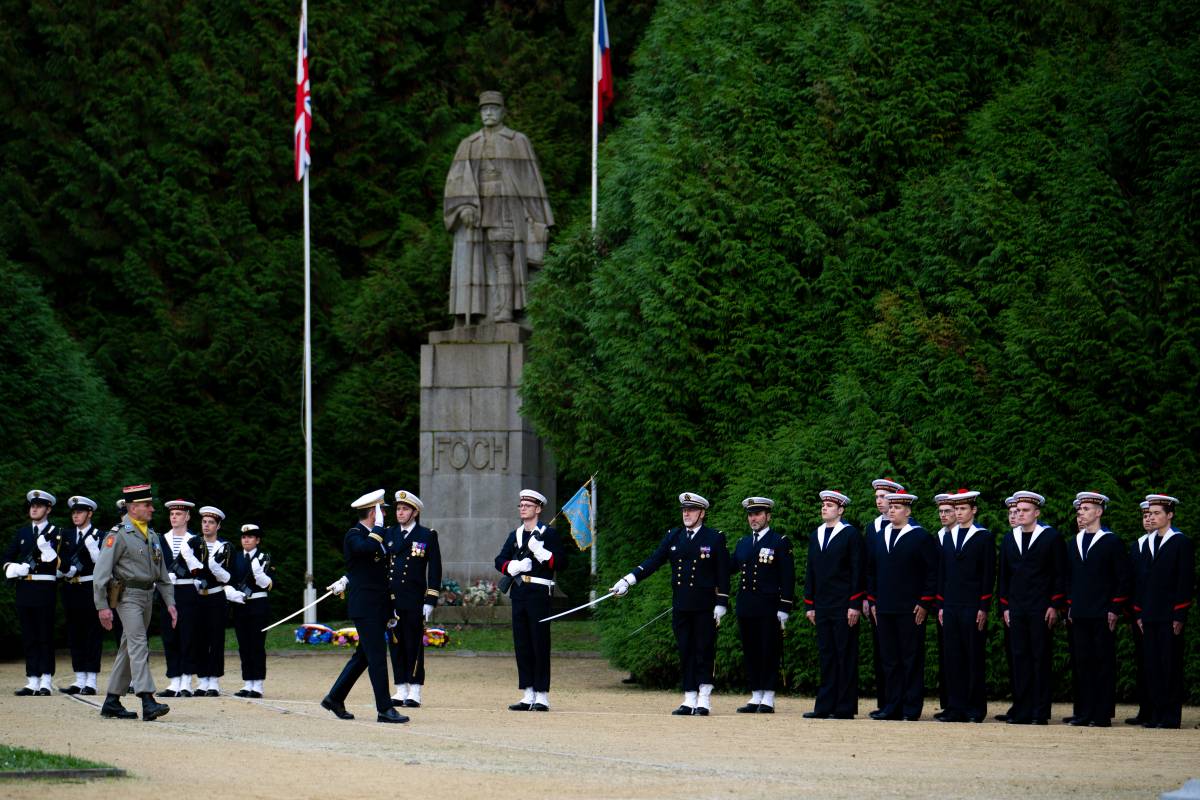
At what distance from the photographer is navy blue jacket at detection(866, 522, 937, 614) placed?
16719 millimetres

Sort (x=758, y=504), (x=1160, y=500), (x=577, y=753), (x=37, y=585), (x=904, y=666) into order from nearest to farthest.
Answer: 1. (x=577, y=753)
2. (x=1160, y=500)
3. (x=904, y=666)
4. (x=758, y=504)
5. (x=37, y=585)

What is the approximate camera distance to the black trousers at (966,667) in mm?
16547

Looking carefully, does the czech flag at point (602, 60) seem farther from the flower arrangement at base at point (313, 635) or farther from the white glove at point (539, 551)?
the white glove at point (539, 551)

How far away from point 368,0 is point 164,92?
4431mm

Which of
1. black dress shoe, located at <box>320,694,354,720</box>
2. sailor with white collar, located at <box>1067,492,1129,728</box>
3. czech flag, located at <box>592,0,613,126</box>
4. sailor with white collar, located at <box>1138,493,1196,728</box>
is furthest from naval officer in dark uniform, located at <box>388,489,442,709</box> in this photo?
czech flag, located at <box>592,0,613,126</box>

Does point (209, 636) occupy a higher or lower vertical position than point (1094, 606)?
lower

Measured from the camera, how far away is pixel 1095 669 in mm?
16391

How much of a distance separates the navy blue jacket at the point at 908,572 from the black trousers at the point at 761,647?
1114mm

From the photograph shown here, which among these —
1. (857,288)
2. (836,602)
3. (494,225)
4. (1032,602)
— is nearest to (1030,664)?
(1032,602)

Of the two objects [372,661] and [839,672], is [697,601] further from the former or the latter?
[372,661]

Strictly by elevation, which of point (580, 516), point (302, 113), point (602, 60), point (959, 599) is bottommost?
point (959, 599)

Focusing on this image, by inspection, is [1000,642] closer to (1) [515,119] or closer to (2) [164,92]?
(1) [515,119]

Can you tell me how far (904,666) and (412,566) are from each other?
4.45m

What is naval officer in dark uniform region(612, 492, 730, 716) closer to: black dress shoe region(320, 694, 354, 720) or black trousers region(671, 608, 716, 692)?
black trousers region(671, 608, 716, 692)
